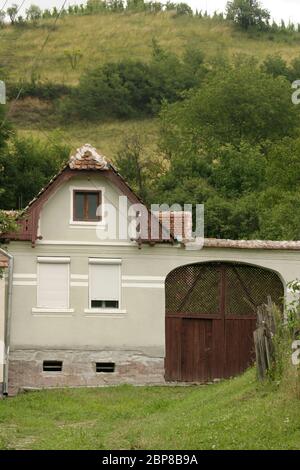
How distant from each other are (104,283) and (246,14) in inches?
4542

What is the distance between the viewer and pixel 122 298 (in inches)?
1363

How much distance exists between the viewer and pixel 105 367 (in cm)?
3438

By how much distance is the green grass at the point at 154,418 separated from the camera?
1968 cm

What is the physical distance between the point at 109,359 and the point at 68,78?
9316cm

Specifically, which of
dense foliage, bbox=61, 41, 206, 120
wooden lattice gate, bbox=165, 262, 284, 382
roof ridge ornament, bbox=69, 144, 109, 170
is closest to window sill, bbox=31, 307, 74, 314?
wooden lattice gate, bbox=165, 262, 284, 382

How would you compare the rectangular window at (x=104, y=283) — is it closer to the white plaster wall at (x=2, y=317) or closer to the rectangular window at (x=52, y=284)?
the rectangular window at (x=52, y=284)

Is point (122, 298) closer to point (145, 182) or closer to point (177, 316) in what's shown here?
point (177, 316)

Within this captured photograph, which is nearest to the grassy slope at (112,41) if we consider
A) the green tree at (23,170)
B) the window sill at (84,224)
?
the green tree at (23,170)

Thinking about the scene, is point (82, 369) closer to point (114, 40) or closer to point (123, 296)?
point (123, 296)

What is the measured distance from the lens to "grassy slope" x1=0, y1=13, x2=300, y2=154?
131000 mm

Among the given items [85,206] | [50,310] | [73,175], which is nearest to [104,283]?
[50,310]

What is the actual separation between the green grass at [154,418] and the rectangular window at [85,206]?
528 cm
